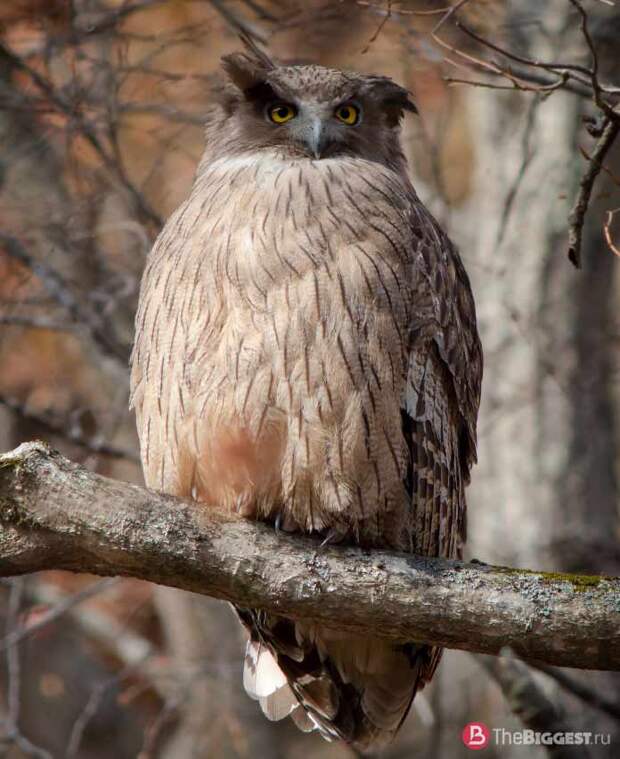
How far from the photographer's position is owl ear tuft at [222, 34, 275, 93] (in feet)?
14.4

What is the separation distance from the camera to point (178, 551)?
10.8 ft

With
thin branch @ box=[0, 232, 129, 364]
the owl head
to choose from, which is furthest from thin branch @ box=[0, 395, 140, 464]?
the owl head

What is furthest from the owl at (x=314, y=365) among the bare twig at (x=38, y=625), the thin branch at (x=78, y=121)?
the bare twig at (x=38, y=625)

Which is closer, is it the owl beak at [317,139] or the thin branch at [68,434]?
the owl beak at [317,139]

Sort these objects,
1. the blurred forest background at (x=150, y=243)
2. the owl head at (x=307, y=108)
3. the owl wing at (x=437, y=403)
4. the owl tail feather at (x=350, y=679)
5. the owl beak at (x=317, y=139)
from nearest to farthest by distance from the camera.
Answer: the owl wing at (x=437, y=403) → the owl tail feather at (x=350, y=679) → the owl beak at (x=317, y=139) → the owl head at (x=307, y=108) → the blurred forest background at (x=150, y=243)

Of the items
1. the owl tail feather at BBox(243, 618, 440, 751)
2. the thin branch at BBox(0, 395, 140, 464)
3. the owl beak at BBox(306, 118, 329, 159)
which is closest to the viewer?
the owl tail feather at BBox(243, 618, 440, 751)

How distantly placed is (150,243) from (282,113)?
1500 mm

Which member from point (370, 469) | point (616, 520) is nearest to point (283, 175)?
point (370, 469)

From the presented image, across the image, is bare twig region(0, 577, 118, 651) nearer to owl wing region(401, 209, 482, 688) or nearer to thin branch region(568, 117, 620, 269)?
owl wing region(401, 209, 482, 688)

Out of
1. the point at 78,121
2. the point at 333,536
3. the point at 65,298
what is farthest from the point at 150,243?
the point at 333,536

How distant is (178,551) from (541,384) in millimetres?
3567

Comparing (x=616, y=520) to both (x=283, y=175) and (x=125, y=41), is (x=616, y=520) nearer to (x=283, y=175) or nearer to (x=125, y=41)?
(x=283, y=175)

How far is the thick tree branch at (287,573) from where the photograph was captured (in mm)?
3178

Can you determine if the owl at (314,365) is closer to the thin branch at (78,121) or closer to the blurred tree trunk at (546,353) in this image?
the thin branch at (78,121)
